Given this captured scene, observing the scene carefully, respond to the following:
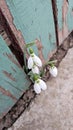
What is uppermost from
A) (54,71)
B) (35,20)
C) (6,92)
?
(35,20)

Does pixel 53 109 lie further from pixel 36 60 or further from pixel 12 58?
pixel 12 58

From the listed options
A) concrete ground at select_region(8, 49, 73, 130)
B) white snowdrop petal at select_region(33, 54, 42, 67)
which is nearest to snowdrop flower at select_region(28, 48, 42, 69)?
white snowdrop petal at select_region(33, 54, 42, 67)

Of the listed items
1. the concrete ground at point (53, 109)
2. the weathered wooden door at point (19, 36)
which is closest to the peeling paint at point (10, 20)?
the weathered wooden door at point (19, 36)

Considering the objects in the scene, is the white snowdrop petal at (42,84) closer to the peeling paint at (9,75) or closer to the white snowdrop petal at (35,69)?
the white snowdrop petal at (35,69)

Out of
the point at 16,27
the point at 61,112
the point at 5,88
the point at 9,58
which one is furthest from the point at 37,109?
the point at 16,27

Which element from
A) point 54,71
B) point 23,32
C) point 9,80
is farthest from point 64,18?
point 9,80

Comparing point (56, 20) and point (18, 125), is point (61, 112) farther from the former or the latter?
point (56, 20)
